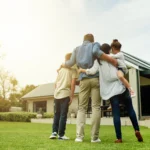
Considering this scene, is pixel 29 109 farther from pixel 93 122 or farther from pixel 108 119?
pixel 93 122

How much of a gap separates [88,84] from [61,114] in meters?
0.95

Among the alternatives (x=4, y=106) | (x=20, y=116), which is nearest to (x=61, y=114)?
(x=20, y=116)

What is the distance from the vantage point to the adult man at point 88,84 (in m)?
5.07

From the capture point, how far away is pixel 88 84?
519 centimetres

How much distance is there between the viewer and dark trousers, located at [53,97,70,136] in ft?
18.7

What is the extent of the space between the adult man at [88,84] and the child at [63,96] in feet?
1.43

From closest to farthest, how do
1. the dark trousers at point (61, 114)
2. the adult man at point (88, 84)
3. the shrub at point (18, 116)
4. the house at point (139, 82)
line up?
the adult man at point (88, 84) → the dark trousers at point (61, 114) → the house at point (139, 82) → the shrub at point (18, 116)

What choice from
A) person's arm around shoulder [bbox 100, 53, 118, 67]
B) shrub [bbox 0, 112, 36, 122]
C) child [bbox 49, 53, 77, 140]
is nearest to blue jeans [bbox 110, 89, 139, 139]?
person's arm around shoulder [bbox 100, 53, 118, 67]

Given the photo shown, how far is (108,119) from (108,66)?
35.2ft

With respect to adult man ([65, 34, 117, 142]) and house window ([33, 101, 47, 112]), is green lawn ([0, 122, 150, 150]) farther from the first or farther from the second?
house window ([33, 101, 47, 112])

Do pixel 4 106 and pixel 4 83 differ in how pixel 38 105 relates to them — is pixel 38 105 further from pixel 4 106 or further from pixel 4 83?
pixel 4 83

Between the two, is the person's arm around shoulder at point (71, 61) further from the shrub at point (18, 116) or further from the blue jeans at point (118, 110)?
the shrub at point (18, 116)

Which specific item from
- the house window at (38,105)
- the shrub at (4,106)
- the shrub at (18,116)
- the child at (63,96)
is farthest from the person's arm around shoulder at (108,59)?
the shrub at (4,106)

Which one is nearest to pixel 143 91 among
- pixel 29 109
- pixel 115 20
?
pixel 115 20
